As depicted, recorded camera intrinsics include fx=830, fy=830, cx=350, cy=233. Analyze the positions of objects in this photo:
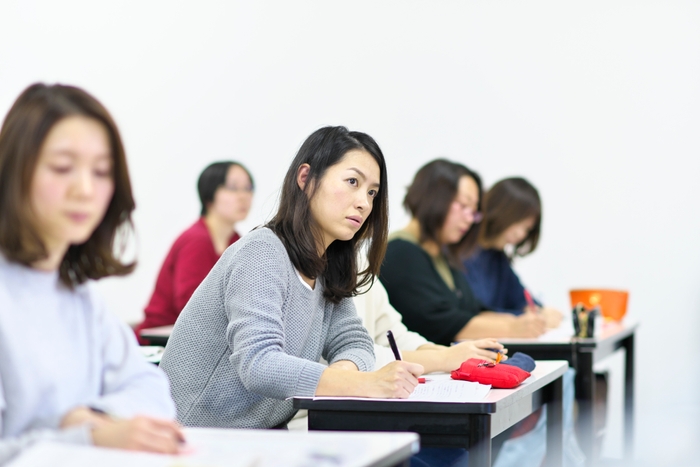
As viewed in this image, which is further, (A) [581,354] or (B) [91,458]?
(A) [581,354]

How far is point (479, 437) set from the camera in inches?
57.6

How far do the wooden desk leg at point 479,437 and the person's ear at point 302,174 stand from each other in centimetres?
64

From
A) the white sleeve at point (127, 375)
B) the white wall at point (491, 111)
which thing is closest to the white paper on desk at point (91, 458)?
the white sleeve at point (127, 375)

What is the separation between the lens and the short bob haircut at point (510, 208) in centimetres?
→ 373

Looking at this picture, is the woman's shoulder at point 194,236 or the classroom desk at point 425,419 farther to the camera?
the woman's shoulder at point 194,236

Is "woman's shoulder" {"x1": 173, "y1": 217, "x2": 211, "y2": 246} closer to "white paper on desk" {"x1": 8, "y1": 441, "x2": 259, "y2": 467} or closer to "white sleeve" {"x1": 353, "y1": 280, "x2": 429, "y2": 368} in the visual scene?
"white sleeve" {"x1": 353, "y1": 280, "x2": 429, "y2": 368}

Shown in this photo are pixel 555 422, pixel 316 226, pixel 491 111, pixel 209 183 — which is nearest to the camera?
pixel 316 226

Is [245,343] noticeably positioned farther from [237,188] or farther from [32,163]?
[237,188]

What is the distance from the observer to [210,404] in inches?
64.8

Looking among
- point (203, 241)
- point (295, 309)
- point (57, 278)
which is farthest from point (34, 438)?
point (203, 241)

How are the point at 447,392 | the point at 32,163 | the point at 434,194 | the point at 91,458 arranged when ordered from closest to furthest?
the point at 91,458 → the point at 32,163 → the point at 447,392 → the point at 434,194

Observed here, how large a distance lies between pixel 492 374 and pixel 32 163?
106 cm

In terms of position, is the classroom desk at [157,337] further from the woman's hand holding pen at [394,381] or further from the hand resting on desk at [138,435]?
the hand resting on desk at [138,435]

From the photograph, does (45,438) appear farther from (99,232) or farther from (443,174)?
(443,174)
